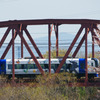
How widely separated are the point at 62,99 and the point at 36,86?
359cm

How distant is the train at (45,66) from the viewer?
129 ft

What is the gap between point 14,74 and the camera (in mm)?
39156

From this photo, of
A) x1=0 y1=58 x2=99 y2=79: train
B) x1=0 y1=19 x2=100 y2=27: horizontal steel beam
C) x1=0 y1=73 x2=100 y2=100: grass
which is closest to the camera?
x1=0 y1=73 x2=100 y2=100: grass

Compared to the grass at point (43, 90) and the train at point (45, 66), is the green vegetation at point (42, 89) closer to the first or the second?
the grass at point (43, 90)

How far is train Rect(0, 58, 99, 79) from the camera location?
39.3 metres

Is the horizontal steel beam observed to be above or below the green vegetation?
above

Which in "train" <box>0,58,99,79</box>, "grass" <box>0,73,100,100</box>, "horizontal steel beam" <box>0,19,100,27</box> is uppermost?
"horizontal steel beam" <box>0,19,100,27</box>

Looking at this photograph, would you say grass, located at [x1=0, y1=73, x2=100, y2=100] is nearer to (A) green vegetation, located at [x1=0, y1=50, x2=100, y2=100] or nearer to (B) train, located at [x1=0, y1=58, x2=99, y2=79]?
(A) green vegetation, located at [x1=0, y1=50, x2=100, y2=100]

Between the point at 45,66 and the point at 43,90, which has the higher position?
the point at 45,66

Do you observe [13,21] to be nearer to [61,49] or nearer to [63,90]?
[63,90]

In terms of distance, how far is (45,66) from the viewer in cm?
3956

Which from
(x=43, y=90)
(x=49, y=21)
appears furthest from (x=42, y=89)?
(x=49, y=21)

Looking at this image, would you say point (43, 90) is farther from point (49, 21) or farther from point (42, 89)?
point (49, 21)

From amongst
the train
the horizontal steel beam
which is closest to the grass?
the train
